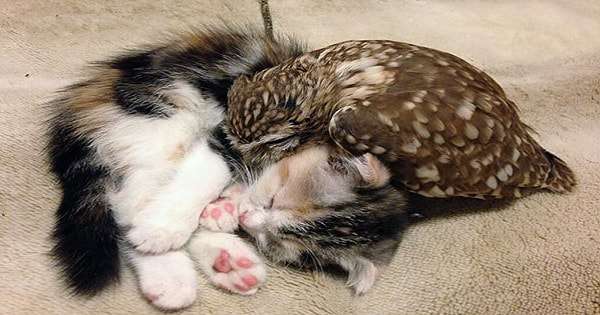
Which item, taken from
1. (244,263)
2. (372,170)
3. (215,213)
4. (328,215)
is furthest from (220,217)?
(372,170)

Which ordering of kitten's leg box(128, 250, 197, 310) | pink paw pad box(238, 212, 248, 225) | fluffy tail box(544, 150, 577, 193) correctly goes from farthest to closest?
fluffy tail box(544, 150, 577, 193), pink paw pad box(238, 212, 248, 225), kitten's leg box(128, 250, 197, 310)

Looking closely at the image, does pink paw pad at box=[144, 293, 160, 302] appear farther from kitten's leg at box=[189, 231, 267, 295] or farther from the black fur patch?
the black fur patch

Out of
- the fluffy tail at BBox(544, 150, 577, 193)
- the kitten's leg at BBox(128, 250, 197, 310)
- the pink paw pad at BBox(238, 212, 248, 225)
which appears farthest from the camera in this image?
the fluffy tail at BBox(544, 150, 577, 193)

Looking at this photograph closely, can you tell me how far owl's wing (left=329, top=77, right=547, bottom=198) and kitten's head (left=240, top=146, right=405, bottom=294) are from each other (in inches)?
2.0

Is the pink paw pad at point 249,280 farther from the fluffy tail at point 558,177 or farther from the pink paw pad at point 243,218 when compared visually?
the fluffy tail at point 558,177

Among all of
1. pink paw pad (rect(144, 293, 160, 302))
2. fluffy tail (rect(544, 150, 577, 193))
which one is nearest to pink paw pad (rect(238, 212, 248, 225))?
pink paw pad (rect(144, 293, 160, 302))

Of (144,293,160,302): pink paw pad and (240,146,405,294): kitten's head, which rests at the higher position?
(240,146,405,294): kitten's head

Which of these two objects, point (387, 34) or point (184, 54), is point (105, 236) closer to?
point (184, 54)

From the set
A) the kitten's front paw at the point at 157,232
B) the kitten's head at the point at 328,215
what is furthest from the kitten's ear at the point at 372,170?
the kitten's front paw at the point at 157,232

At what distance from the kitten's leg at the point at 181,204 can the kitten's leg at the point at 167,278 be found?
0.07ft

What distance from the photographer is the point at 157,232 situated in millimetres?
1406

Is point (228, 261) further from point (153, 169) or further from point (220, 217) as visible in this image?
point (153, 169)

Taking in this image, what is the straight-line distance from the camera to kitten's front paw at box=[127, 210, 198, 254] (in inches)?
55.0

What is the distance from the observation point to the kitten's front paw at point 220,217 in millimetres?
1461
